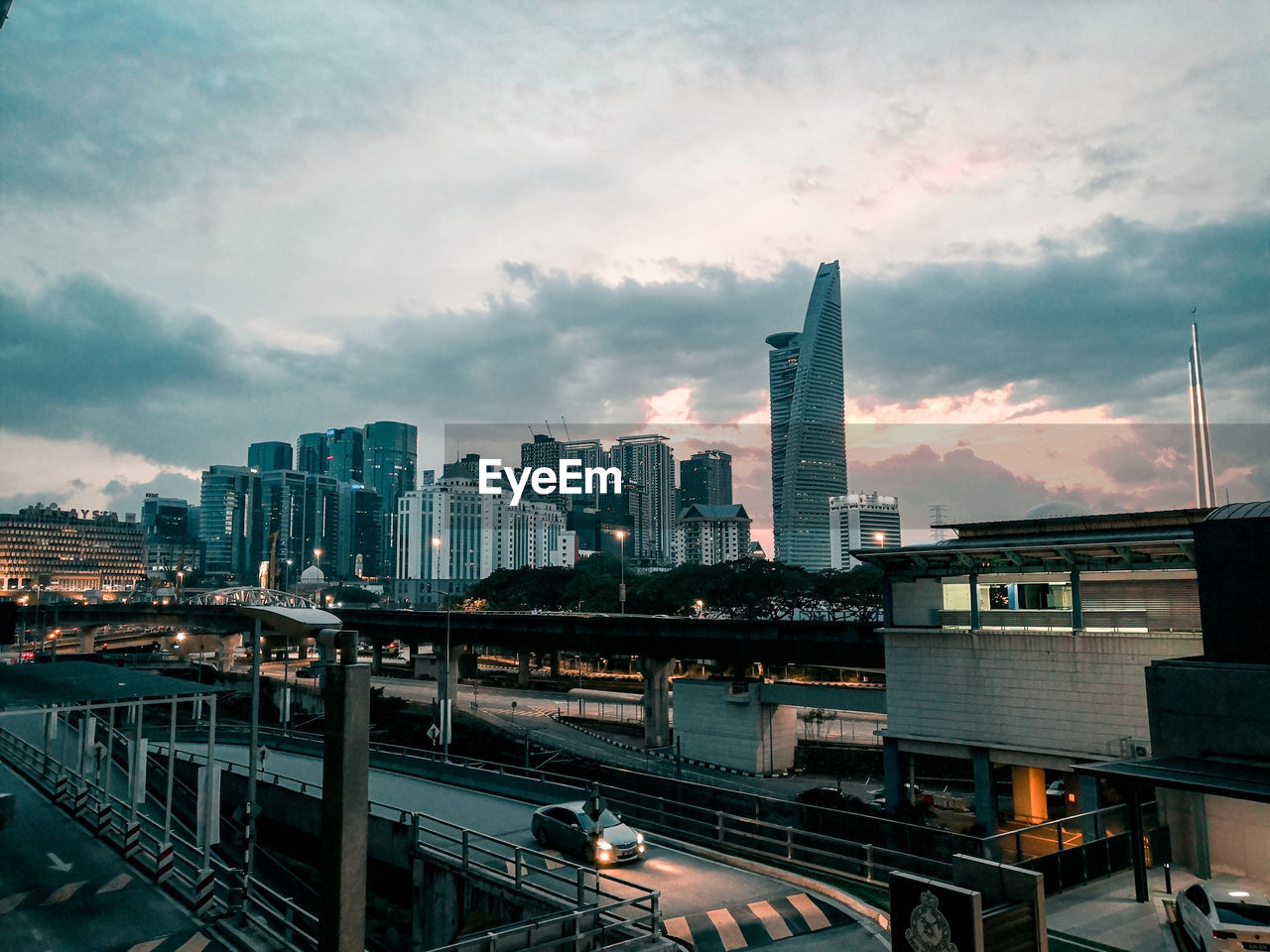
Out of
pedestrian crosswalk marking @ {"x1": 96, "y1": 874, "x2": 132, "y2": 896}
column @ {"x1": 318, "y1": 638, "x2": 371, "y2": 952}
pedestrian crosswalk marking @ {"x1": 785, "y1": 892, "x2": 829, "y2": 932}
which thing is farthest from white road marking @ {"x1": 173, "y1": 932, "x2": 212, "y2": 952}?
pedestrian crosswalk marking @ {"x1": 785, "y1": 892, "x2": 829, "y2": 932}

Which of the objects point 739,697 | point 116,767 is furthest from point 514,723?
point 116,767

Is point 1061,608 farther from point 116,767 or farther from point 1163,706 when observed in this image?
point 116,767

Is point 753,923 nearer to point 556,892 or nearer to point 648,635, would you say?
point 556,892

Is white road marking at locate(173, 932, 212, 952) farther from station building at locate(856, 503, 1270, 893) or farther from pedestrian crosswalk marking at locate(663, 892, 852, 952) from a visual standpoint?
station building at locate(856, 503, 1270, 893)

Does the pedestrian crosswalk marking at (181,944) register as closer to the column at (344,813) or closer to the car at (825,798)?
the column at (344,813)

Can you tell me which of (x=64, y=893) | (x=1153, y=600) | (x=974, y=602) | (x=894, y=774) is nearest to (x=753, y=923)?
(x=64, y=893)

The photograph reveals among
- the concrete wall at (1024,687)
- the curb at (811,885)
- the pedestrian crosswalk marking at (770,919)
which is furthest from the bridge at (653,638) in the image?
the pedestrian crosswalk marking at (770,919)
